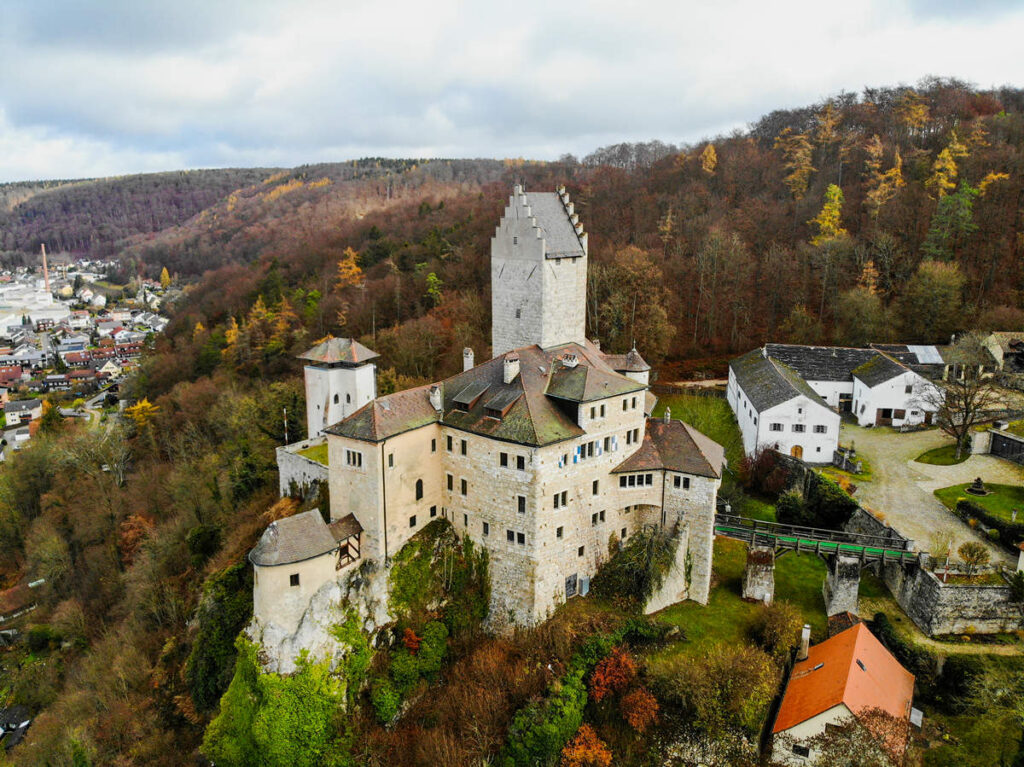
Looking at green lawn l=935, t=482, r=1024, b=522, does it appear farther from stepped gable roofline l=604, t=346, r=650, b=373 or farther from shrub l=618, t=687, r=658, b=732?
shrub l=618, t=687, r=658, b=732

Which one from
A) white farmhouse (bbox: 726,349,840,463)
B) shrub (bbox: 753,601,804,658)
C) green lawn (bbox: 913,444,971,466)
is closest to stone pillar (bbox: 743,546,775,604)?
shrub (bbox: 753,601,804,658)

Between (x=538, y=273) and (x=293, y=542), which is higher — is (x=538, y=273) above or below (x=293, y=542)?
above

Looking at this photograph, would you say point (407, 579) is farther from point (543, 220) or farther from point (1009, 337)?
point (1009, 337)

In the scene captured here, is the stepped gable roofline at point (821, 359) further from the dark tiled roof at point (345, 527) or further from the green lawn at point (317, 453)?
the dark tiled roof at point (345, 527)

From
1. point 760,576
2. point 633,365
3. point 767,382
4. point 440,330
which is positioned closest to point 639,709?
point 760,576

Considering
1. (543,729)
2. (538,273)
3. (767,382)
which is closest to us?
(543,729)

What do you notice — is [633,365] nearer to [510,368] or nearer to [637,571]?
[510,368]

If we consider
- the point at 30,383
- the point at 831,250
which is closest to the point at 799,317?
the point at 831,250
